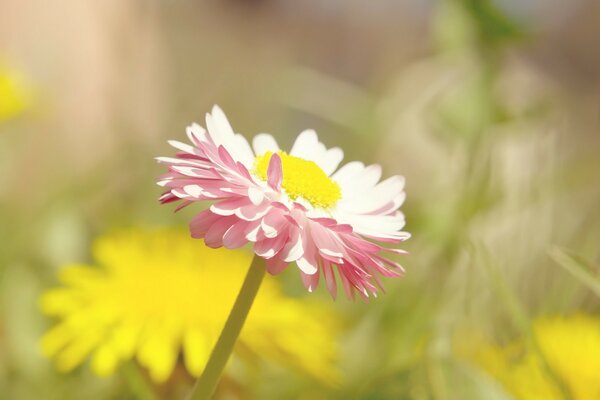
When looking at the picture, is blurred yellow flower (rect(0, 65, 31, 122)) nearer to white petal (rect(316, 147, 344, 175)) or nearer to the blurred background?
the blurred background

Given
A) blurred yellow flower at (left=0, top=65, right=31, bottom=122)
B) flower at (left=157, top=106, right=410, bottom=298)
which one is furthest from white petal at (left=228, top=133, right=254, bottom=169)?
blurred yellow flower at (left=0, top=65, right=31, bottom=122)

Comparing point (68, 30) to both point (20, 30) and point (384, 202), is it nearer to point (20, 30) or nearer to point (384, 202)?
point (20, 30)

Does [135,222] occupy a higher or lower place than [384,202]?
lower

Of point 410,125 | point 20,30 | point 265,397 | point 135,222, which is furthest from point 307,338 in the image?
point 20,30

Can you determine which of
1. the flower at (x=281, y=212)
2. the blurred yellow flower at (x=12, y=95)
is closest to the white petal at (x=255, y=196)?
the flower at (x=281, y=212)

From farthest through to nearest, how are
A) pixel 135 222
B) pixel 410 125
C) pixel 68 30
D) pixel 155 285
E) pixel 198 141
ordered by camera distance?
pixel 68 30, pixel 410 125, pixel 135 222, pixel 155 285, pixel 198 141

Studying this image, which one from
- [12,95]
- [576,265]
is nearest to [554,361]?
[576,265]

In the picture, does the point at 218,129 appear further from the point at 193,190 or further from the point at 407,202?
the point at 407,202
